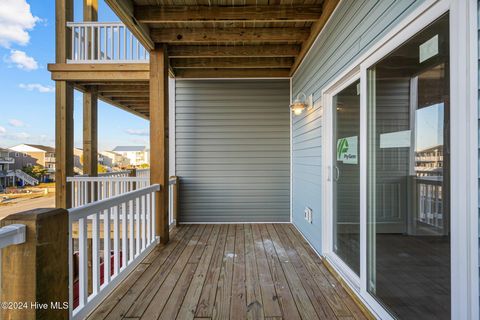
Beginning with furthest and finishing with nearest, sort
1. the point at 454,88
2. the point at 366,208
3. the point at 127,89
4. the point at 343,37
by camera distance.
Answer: the point at 127,89 → the point at 343,37 → the point at 366,208 → the point at 454,88

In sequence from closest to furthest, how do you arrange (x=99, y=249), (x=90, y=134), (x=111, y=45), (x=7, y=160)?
(x=99, y=249)
(x=7, y=160)
(x=111, y=45)
(x=90, y=134)

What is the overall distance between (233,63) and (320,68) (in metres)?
1.66

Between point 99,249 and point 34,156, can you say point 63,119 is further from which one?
point 99,249

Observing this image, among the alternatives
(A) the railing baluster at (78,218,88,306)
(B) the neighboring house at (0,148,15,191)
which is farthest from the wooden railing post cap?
(B) the neighboring house at (0,148,15,191)

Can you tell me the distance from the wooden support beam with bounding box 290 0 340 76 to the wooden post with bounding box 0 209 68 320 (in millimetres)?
2932

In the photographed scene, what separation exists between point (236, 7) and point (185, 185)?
301cm

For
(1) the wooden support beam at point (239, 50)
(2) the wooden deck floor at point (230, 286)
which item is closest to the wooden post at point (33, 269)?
(2) the wooden deck floor at point (230, 286)

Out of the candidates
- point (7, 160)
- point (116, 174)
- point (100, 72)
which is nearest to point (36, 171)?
point (7, 160)

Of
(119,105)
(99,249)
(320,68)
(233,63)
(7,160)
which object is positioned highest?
(233,63)

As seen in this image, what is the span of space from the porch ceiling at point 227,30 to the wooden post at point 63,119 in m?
2.01

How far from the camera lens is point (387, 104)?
1.67 m

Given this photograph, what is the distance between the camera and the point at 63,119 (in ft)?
14.1

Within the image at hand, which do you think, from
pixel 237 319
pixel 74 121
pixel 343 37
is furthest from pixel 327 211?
pixel 74 121

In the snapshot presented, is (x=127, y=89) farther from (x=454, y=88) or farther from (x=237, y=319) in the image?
(x=454, y=88)
